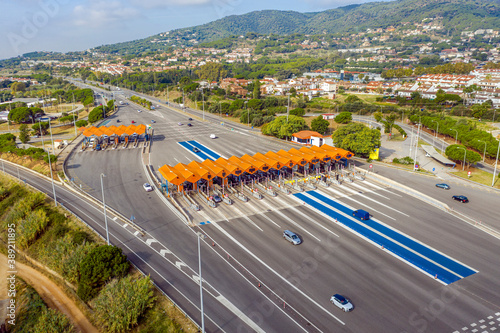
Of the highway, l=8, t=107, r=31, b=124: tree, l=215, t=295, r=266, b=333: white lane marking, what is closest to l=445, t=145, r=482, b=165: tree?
the highway

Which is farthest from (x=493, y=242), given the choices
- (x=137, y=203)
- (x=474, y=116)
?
(x=474, y=116)

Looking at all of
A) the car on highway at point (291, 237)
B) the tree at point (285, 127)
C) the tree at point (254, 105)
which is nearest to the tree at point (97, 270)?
the car on highway at point (291, 237)

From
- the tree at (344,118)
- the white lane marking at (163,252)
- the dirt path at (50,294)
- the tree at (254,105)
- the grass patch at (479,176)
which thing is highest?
the tree at (254,105)

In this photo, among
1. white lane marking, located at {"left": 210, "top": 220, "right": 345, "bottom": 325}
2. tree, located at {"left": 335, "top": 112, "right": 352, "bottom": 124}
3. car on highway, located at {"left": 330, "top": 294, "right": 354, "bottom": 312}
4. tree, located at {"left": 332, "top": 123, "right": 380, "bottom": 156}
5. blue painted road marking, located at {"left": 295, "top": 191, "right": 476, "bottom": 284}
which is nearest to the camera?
car on highway, located at {"left": 330, "top": 294, "right": 354, "bottom": 312}

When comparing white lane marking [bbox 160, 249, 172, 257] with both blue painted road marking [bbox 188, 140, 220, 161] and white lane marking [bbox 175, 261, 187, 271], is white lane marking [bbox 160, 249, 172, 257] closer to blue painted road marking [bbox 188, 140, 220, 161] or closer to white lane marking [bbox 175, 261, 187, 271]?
white lane marking [bbox 175, 261, 187, 271]

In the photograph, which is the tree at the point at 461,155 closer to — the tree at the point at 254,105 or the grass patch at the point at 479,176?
the grass patch at the point at 479,176

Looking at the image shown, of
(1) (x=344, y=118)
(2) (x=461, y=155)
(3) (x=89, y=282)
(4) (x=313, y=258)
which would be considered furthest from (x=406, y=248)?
(1) (x=344, y=118)
